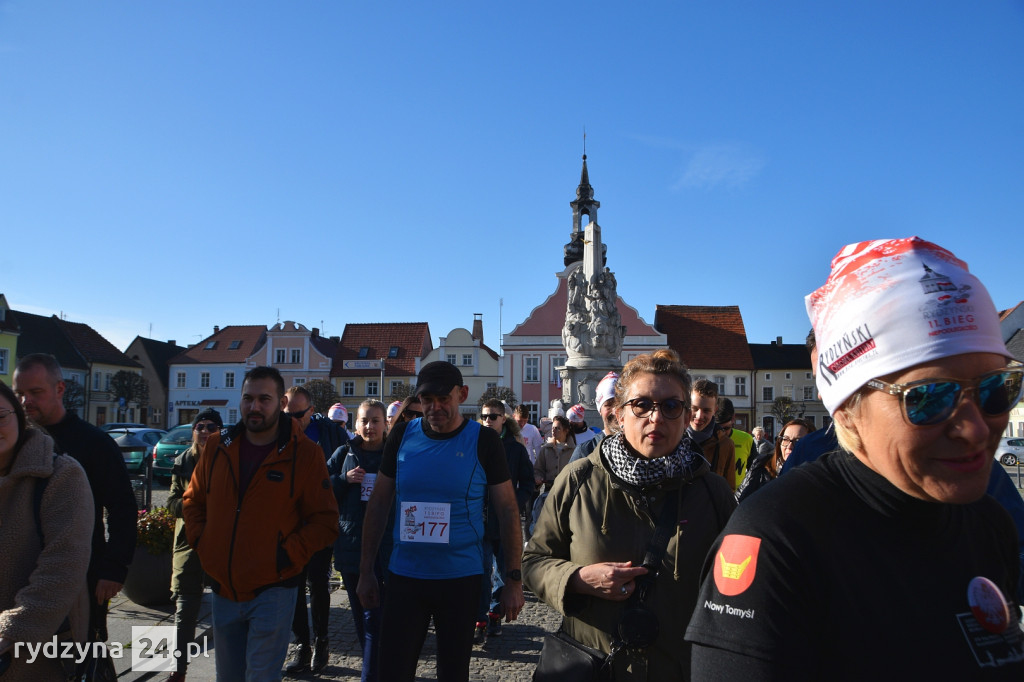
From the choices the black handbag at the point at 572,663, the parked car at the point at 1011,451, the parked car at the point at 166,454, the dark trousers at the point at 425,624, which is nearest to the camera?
the black handbag at the point at 572,663

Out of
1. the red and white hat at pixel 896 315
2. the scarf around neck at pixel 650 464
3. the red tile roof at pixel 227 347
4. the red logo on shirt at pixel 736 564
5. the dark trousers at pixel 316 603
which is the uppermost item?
the red tile roof at pixel 227 347

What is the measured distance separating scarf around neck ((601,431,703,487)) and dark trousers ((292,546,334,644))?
320 cm

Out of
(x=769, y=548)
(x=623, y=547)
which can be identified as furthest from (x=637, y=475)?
(x=769, y=548)

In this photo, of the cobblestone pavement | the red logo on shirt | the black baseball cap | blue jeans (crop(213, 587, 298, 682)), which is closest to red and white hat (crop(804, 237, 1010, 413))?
the red logo on shirt

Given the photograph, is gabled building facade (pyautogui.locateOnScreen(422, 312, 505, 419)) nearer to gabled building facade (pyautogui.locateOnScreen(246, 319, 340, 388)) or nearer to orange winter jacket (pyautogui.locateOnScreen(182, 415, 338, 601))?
gabled building facade (pyautogui.locateOnScreen(246, 319, 340, 388))

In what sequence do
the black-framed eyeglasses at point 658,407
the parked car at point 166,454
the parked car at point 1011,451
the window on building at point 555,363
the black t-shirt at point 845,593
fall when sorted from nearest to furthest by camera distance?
the black t-shirt at point 845,593 → the black-framed eyeglasses at point 658,407 → the parked car at point 166,454 → the parked car at point 1011,451 → the window on building at point 555,363

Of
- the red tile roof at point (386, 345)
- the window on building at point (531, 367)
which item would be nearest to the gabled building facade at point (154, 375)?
the red tile roof at point (386, 345)

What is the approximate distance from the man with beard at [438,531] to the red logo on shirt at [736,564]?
2705 millimetres

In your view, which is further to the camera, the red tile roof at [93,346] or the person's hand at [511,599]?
the red tile roof at [93,346]

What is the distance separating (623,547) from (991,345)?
164 centimetres

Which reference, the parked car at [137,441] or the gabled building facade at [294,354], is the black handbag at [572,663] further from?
the gabled building facade at [294,354]

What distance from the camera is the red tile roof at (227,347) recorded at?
57.9 m

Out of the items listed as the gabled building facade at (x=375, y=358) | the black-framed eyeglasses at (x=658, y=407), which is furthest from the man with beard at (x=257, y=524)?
the gabled building facade at (x=375, y=358)

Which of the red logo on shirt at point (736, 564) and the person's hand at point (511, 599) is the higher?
the red logo on shirt at point (736, 564)
